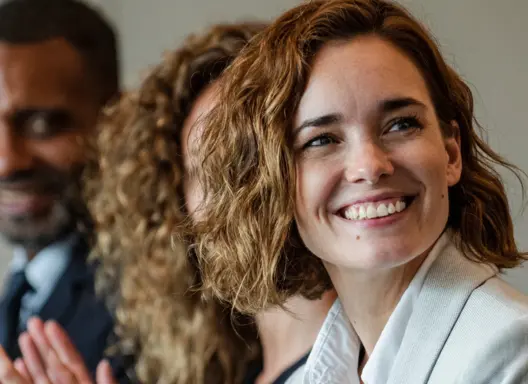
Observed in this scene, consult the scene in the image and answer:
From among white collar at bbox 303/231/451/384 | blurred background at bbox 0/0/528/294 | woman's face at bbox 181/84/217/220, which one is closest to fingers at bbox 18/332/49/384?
woman's face at bbox 181/84/217/220

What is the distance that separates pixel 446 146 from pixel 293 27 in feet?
0.57

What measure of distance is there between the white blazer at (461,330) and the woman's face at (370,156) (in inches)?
1.5

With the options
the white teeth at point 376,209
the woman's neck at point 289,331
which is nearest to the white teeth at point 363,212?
the white teeth at point 376,209

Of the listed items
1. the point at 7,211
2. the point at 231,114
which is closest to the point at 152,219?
the point at 7,211

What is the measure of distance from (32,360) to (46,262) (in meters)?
0.14

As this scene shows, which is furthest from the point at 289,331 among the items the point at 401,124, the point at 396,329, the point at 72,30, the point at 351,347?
the point at 72,30

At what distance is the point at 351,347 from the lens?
767mm

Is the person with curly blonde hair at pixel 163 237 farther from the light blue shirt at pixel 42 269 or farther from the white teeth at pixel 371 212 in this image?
the white teeth at pixel 371 212

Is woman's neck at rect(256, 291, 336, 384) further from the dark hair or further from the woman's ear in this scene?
the dark hair

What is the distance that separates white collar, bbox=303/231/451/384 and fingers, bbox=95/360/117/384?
0.33 metres

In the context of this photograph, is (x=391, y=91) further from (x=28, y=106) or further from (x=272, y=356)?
(x=28, y=106)

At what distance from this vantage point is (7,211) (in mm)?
1076

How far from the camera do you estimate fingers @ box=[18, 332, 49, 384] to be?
3.19ft

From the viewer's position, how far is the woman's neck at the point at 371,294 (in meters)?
0.67
